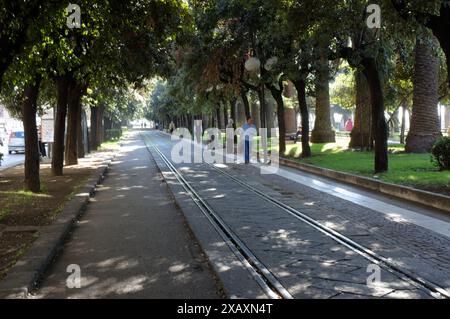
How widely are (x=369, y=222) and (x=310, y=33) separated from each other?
332 inches

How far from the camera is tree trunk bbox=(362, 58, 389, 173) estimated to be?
49.6 ft

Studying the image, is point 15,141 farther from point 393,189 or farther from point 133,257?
point 133,257

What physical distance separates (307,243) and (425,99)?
47.7 feet

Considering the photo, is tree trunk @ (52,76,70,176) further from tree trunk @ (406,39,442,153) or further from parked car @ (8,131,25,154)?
parked car @ (8,131,25,154)

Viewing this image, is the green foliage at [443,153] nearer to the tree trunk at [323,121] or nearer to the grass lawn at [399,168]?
the grass lawn at [399,168]

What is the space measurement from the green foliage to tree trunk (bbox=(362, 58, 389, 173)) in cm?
133

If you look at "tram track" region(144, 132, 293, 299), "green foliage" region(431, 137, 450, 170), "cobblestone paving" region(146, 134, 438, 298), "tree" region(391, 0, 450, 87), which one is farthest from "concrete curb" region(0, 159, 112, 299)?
"green foliage" region(431, 137, 450, 170)

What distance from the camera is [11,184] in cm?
1538

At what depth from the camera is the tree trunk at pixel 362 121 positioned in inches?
957

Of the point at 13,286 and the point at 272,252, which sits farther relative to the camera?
the point at 272,252

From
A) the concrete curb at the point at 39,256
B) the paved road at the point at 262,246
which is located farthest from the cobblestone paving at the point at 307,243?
→ the concrete curb at the point at 39,256

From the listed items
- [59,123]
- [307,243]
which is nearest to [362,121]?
[59,123]

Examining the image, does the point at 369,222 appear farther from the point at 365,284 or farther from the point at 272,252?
the point at 365,284

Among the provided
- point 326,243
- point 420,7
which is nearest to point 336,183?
point 420,7
